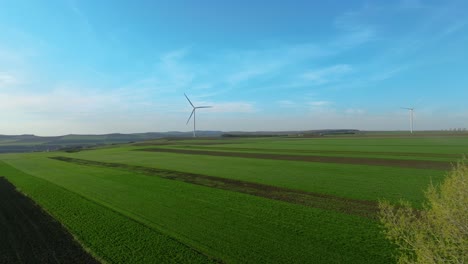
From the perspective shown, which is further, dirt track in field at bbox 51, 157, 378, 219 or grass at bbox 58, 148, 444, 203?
grass at bbox 58, 148, 444, 203

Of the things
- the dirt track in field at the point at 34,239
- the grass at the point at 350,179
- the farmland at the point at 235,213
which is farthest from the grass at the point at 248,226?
the grass at the point at 350,179

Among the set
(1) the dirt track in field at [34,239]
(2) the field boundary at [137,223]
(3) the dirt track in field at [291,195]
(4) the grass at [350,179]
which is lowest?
(1) the dirt track in field at [34,239]

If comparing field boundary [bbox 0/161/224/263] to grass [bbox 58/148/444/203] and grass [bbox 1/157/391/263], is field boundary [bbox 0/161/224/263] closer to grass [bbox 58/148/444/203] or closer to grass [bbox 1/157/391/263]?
grass [bbox 1/157/391/263]

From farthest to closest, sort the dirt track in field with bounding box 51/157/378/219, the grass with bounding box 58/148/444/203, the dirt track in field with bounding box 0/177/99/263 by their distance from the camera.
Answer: the grass with bounding box 58/148/444/203, the dirt track in field with bounding box 51/157/378/219, the dirt track in field with bounding box 0/177/99/263

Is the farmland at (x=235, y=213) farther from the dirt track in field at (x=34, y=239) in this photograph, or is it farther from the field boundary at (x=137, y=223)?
the dirt track in field at (x=34, y=239)

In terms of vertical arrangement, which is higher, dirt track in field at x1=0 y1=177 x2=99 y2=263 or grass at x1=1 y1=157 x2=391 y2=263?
grass at x1=1 y1=157 x2=391 y2=263

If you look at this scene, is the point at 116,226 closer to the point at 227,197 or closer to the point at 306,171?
the point at 227,197

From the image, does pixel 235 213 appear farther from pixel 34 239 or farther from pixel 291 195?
pixel 34 239

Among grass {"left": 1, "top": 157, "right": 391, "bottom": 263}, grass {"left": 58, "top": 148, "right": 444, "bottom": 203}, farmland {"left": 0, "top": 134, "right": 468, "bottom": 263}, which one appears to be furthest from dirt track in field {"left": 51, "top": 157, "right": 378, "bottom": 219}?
grass {"left": 58, "top": 148, "right": 444, "bottom": 203}

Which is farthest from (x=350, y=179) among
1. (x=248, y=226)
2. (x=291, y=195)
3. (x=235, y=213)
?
(x=248, y=226)
